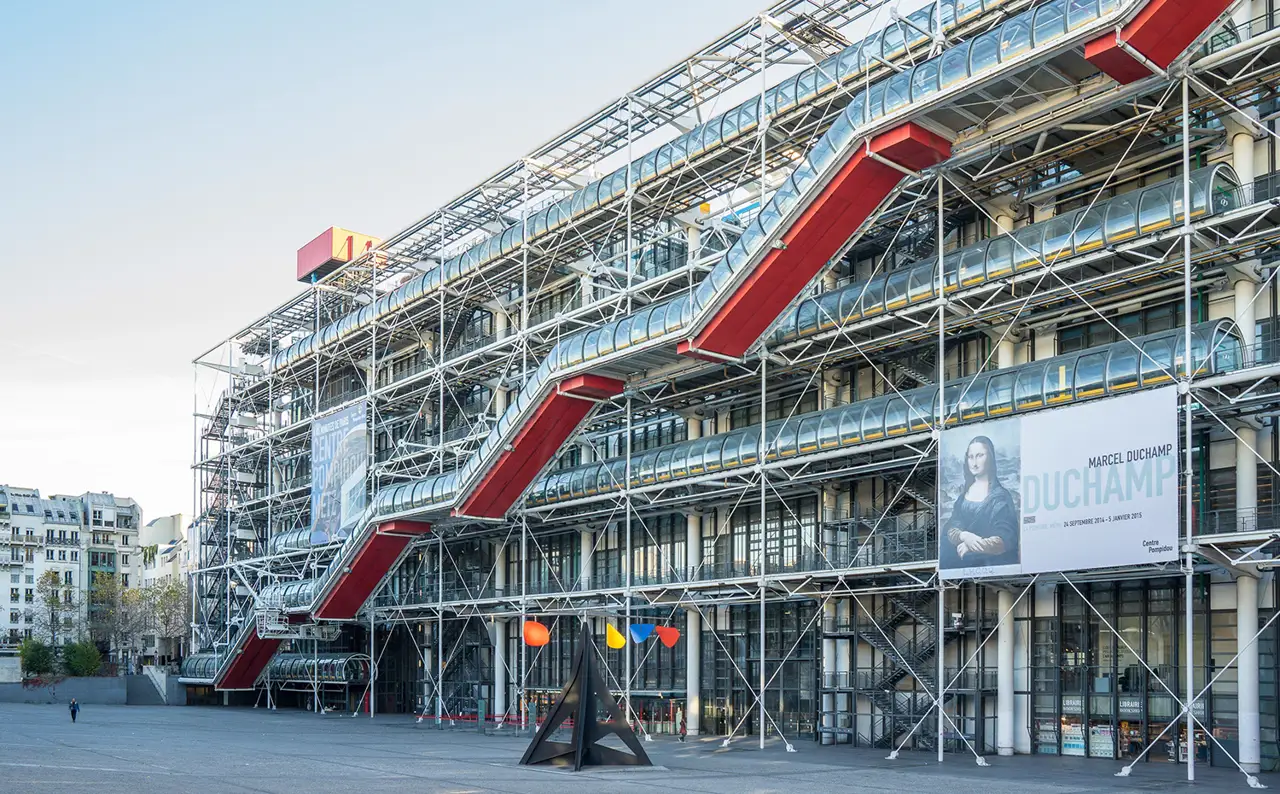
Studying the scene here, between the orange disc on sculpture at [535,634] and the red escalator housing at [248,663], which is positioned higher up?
the orange disc on sculpture at [535,634]

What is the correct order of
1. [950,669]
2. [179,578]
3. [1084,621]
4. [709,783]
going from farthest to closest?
1. [179,578]
2. [950,669]
3. [1084,621]
4. [709,783]

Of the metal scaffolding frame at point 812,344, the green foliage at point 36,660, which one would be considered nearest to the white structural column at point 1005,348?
the metal scaffolding frame at point 812,344

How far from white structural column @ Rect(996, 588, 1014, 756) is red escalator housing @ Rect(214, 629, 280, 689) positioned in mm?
32445

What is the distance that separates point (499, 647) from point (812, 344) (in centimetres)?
1702

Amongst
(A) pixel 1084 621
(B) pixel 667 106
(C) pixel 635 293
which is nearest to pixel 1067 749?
(A) pixel 1084 621

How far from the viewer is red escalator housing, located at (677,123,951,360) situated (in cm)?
2612

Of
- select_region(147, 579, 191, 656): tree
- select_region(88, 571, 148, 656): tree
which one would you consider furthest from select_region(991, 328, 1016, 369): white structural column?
select_region(88, 571, 148, 656): tree

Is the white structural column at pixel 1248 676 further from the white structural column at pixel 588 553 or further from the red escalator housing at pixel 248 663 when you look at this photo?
the red escalator housing at pixel 248 663

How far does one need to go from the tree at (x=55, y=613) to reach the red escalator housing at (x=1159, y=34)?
79.3 m

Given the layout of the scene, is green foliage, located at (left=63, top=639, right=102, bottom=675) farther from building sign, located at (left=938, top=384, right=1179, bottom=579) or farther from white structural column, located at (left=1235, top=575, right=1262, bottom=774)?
white structural column, located at (left=1235, top=575, right=1262, bottom=774)

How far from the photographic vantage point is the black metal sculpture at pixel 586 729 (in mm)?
23453

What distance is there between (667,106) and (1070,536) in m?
18.3

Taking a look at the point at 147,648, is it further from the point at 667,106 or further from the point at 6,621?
the point at 667,106

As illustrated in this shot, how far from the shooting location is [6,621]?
10062cm
